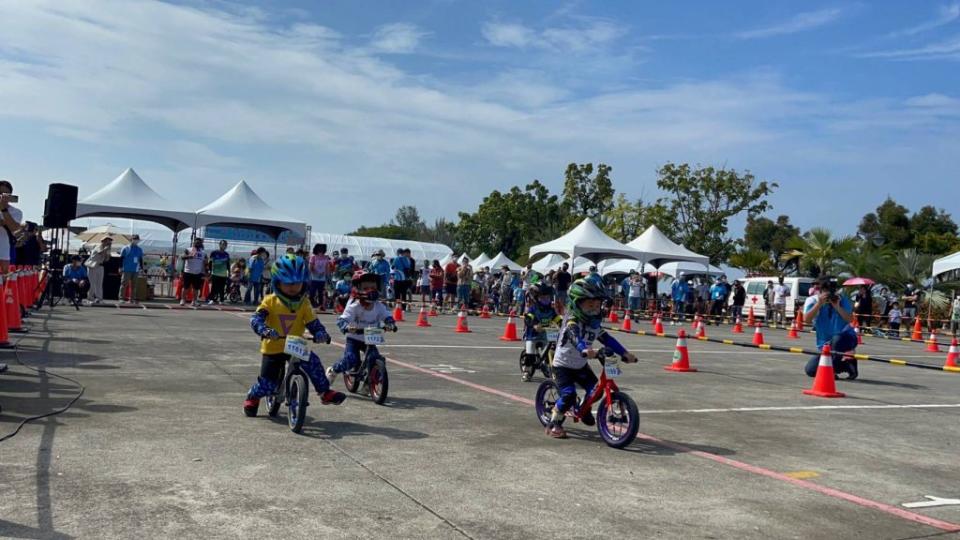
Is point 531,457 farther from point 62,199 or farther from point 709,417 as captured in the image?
point 62,199

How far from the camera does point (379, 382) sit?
9375 millimetres

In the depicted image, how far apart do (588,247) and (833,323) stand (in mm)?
19574

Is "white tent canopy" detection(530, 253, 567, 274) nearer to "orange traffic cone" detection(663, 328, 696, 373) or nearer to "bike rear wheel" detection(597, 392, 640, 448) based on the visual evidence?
"orange traffic cone" detection(663, 328, 696, 373)

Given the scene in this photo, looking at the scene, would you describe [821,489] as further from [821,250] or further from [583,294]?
[821,250]

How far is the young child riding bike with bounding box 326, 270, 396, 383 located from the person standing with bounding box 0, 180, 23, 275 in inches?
185

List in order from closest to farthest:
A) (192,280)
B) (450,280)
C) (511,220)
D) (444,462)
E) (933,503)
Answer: (933,503)
(444,462)
(192,280)
(450,280)
(511,220)

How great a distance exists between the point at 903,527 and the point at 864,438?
11.5 feet

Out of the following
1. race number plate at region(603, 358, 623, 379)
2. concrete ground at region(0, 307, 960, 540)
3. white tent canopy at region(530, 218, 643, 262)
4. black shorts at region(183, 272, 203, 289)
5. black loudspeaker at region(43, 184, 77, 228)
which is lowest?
concrete ground at region(0, 307, 960, 540)

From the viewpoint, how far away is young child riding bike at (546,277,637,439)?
800 cm

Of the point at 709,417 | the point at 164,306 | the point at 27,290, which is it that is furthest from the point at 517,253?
Result: the point at 709,417

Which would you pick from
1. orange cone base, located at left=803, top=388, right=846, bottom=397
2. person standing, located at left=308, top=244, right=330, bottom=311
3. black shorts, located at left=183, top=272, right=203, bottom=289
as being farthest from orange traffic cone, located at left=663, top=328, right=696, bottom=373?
black shorts, located at left=183, top=272, right=203, bottom=289

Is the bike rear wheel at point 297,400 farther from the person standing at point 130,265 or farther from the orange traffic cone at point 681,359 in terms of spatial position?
the person standing at point 130,265

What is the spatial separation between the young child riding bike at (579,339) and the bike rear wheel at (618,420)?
351 mm

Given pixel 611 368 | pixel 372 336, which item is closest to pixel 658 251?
pixel 372 336
